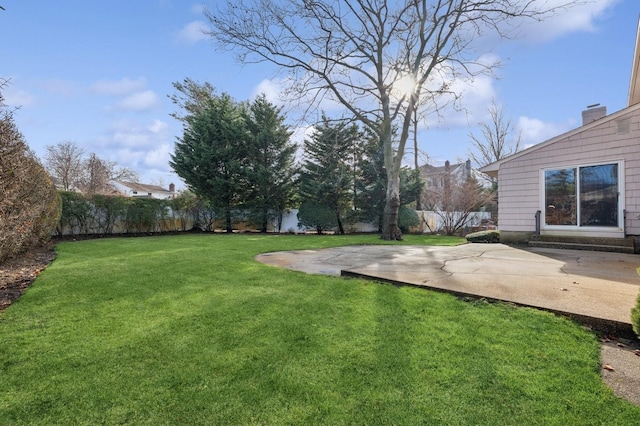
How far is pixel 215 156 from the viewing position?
15523 mm

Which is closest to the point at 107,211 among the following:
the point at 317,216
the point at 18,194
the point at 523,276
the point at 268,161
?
the point at 268,161

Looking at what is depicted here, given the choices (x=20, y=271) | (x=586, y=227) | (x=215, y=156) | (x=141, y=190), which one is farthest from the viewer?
(x=141, y=190)

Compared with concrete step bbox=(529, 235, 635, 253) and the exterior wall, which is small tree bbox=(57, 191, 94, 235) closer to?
the exterior wall

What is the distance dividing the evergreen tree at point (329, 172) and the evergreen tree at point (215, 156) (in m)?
3.41

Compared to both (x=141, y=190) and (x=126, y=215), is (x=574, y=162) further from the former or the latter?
(x=141, y=190)

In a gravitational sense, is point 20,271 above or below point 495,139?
below

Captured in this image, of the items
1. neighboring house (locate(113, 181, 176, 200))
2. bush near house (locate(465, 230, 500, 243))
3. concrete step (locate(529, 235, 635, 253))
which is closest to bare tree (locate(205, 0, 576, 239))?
bush near house (locate(465, 230, 500, 243))

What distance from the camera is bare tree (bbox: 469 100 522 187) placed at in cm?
2395

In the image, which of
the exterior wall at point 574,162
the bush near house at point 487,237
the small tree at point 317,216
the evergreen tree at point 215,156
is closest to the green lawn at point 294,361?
the exterior wall at point 574,162

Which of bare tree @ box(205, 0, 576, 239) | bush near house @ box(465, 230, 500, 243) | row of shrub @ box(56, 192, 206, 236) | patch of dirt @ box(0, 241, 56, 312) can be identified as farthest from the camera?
row of shrub @ box(56, 192, 206, 236)

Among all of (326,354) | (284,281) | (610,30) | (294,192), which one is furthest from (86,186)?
(610,30)

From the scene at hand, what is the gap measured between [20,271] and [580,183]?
1250 cm

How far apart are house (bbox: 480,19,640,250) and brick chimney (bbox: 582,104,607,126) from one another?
91 cm

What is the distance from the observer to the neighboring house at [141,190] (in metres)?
36.4
